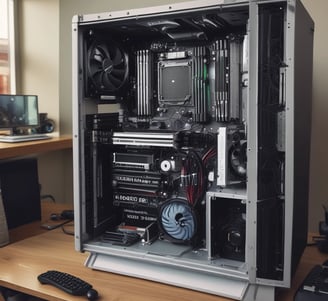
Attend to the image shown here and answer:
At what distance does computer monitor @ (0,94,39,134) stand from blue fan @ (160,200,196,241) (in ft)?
3.32

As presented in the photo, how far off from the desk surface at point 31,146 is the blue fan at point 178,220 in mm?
787

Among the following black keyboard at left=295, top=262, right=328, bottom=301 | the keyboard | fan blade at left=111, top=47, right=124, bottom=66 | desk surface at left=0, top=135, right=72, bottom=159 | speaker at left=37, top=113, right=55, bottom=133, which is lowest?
black keyboard at left=295, top=262, right=328, bottom=301

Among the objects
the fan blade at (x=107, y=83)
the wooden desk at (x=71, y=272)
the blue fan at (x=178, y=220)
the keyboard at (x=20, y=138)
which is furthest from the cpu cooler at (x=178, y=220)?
the keyboard at (x=20, y=138)

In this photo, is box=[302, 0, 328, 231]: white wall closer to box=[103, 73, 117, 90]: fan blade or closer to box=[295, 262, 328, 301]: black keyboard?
box=[295, 262, 328, 301]: black keyboard

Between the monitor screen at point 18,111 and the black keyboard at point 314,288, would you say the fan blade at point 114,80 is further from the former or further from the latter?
the black keyboard at point 314,288

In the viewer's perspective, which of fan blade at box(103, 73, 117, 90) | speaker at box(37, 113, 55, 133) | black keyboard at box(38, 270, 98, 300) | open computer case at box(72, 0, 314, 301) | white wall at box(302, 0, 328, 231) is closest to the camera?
open computer case at box(72, 0, 314, 301)

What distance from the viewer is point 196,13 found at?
119cm

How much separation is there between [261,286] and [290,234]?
0.18 metres

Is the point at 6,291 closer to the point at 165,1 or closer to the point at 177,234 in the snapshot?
the point at 177,234

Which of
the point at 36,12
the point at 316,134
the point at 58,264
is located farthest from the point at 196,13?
the point at 36,12

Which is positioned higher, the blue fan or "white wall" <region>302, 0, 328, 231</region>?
"white wall" <region>302, 0, 328, 231</region>

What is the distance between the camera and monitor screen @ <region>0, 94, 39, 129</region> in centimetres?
198

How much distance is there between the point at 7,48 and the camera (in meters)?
2.38

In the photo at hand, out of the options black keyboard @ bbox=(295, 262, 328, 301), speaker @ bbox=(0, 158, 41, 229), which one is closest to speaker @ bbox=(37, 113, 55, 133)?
speaker @ bbox=(0, 158, 41, 229)
